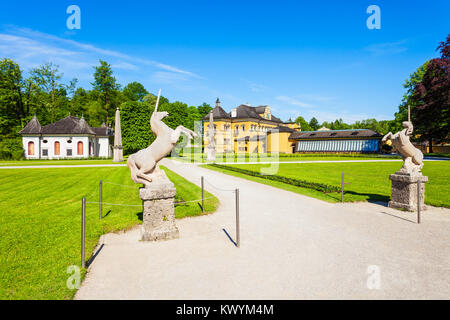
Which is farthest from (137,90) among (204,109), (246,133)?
(246,133)

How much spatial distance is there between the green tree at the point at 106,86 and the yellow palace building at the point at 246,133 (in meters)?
21.6

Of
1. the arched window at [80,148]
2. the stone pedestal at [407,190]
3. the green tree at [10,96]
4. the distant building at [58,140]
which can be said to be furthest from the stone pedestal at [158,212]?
the green tree at [10,96]

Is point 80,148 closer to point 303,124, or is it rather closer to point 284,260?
point 284,260

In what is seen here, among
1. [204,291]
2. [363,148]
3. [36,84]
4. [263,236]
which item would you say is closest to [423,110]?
[363,148]

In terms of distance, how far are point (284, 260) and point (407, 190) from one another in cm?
731

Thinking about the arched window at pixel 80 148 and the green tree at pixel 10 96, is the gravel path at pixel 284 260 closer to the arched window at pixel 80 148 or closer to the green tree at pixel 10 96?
the arched window at pixel 80 148

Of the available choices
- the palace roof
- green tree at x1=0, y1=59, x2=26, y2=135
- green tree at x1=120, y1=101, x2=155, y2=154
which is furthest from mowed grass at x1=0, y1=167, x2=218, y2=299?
the palace roof

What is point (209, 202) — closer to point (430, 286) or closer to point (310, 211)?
point (310, 211)

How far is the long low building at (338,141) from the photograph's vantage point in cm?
5184

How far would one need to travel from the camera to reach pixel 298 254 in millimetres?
5914

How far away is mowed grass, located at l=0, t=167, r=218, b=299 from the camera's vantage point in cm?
462

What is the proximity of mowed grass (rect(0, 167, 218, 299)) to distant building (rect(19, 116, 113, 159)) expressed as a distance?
31863mm
